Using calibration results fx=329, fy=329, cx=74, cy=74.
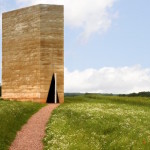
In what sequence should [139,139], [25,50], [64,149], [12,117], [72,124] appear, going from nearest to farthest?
[64,149], [139,139], [72,124], [12,117], [25,50]

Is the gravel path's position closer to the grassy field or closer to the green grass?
the green grass

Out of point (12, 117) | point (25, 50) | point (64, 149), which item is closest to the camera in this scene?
point (64, 149)

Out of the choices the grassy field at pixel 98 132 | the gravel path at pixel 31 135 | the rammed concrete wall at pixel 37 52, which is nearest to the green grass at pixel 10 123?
the gravel path at pixel 31 135

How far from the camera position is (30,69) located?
171 feet

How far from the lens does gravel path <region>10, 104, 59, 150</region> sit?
20.7 meters

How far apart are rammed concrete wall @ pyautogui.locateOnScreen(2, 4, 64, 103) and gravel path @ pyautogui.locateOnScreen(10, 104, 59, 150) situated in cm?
1942

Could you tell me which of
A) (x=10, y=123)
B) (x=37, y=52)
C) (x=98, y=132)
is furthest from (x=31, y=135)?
(x=37, y=52)

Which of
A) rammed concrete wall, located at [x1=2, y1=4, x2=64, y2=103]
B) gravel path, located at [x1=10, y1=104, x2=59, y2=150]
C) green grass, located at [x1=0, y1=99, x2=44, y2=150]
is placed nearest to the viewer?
gravel path, located at [x1=10, y1=104, x2=59, y2=150]

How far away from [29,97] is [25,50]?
773 cm

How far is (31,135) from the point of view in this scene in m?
23.8

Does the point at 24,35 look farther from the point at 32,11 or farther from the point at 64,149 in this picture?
the point at 64,149

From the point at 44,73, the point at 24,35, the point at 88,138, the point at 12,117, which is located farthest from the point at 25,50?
the point at 88,138

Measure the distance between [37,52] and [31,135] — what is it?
28.3 metres

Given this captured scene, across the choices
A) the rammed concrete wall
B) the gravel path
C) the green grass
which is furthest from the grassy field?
the rammed concrete wall
